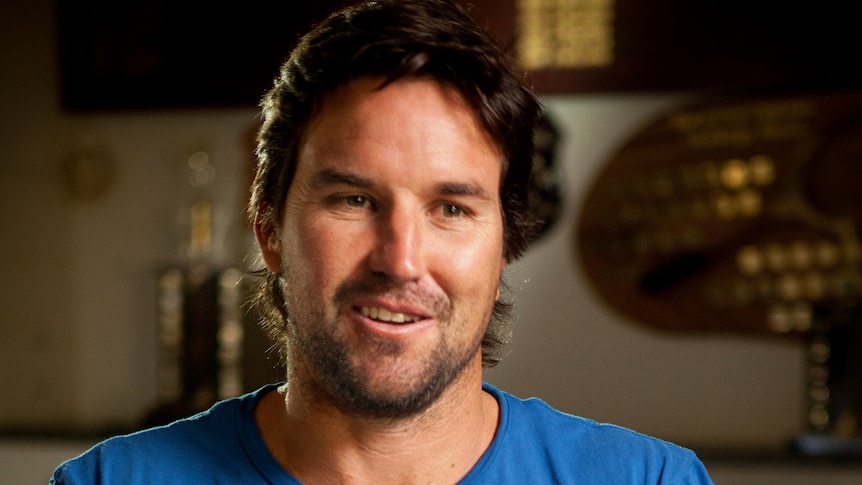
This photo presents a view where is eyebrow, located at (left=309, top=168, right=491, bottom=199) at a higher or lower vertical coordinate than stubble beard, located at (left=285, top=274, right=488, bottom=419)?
higher

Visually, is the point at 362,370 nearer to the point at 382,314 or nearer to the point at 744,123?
the point at 382,314

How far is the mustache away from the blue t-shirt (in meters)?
0.26

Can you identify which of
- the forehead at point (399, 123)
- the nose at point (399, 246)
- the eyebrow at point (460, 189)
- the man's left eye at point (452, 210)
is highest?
the forehead at point (399, 123)

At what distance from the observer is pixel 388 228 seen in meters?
1.25

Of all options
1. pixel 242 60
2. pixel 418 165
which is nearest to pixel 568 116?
pixel 242 60

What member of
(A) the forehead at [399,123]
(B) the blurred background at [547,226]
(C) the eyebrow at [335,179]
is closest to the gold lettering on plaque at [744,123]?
(B) the blurred background at [547,226]

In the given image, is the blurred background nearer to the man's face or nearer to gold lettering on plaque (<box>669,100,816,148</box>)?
gold lettering on plaque (<box>669,100,816,148</box>)

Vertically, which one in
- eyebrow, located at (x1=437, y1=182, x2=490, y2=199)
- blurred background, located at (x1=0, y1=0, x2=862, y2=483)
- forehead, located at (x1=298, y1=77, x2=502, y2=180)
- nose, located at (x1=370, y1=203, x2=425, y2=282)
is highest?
forehead, located at (x1=298, y1=77, x2=502, y2=180)

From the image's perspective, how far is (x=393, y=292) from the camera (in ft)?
4.05

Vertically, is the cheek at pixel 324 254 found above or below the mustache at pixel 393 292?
above

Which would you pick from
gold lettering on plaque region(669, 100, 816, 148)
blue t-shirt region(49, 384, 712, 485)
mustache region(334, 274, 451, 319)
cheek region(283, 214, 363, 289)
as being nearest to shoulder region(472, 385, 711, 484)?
blue t-shirt region(49, 384, 712, 485)

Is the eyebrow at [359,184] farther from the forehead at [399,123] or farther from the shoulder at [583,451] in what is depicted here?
the shoulder at [583,451]

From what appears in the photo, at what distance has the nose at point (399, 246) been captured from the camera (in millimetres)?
1226

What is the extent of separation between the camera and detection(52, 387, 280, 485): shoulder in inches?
52.2
